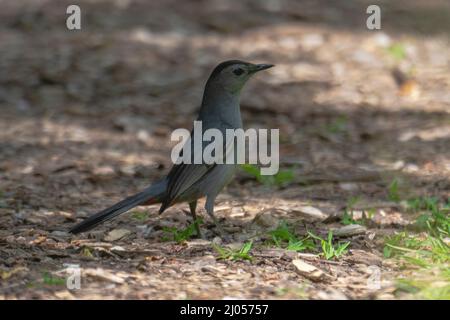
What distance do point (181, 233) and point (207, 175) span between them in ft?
1.55

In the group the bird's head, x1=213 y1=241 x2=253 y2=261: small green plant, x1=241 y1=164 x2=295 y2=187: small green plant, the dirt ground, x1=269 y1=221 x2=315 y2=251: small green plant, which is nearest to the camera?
the dirt ground

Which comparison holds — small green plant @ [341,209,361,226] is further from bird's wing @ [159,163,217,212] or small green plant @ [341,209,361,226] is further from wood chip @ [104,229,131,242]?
wood chip @ [104,229,131,242]

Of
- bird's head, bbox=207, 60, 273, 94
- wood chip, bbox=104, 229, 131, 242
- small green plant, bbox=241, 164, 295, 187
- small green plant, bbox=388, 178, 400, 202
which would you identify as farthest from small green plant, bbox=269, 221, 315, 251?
small green plant, bbox=241, 164, 295, 187

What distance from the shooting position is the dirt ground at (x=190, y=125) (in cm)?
535

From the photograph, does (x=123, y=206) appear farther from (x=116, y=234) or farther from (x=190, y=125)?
(x=190, y=125)

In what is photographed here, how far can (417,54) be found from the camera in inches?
449

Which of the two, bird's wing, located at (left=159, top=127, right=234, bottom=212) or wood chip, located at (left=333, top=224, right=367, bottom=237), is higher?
bird's wing, located at (left=159, top=127, right=234, bottom=212)

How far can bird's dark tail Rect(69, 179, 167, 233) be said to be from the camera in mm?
6016

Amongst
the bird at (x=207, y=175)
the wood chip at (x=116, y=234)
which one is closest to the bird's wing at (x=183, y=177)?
the bird at (x=207, y=175)

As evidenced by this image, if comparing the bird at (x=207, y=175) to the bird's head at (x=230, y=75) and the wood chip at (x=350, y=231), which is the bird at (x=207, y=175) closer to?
the bird's head at (x=230, y=75)

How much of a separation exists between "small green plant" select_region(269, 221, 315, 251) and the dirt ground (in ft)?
0.26

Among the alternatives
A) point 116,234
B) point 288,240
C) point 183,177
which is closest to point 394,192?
point 288,240

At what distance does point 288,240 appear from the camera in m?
6.03
